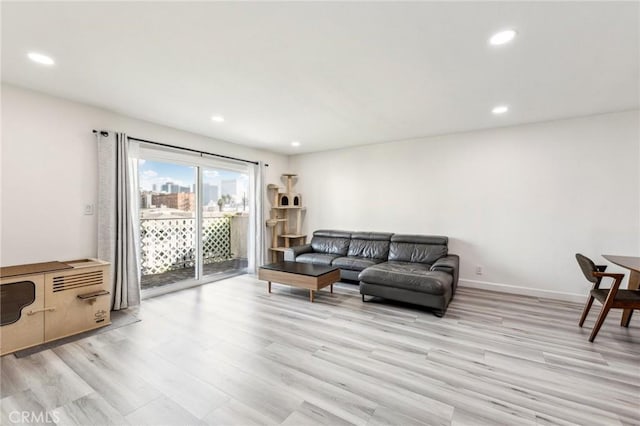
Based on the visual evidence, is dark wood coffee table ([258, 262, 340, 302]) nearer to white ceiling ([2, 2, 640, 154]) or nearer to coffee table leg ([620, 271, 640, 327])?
white ceiling ([2, 2, 640, 154])

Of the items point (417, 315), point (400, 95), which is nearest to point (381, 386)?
point (417, 315)

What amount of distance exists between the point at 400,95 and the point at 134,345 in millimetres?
3609

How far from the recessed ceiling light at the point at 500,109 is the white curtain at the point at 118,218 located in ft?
15.2

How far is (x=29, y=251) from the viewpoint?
2877 mm

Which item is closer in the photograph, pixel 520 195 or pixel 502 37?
pixel 502 37

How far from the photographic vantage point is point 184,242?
4.56 metres

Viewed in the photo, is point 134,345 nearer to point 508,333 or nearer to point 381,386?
point 381,386

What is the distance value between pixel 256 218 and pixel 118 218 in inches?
95.4

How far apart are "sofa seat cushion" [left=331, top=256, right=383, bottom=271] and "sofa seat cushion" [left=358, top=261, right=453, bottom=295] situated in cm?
56

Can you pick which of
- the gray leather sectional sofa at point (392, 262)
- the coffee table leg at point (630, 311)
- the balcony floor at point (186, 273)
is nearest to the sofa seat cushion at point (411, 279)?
the gray leather sectional sofa at point (392, 262)

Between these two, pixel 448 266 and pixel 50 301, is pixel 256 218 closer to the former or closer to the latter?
pixel 50 301

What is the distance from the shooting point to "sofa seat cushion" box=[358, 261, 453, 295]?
3.21m

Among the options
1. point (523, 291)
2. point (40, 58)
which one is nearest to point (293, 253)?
point (523, 291)

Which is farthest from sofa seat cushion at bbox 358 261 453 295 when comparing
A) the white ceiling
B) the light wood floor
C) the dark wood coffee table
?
the white ceiling
